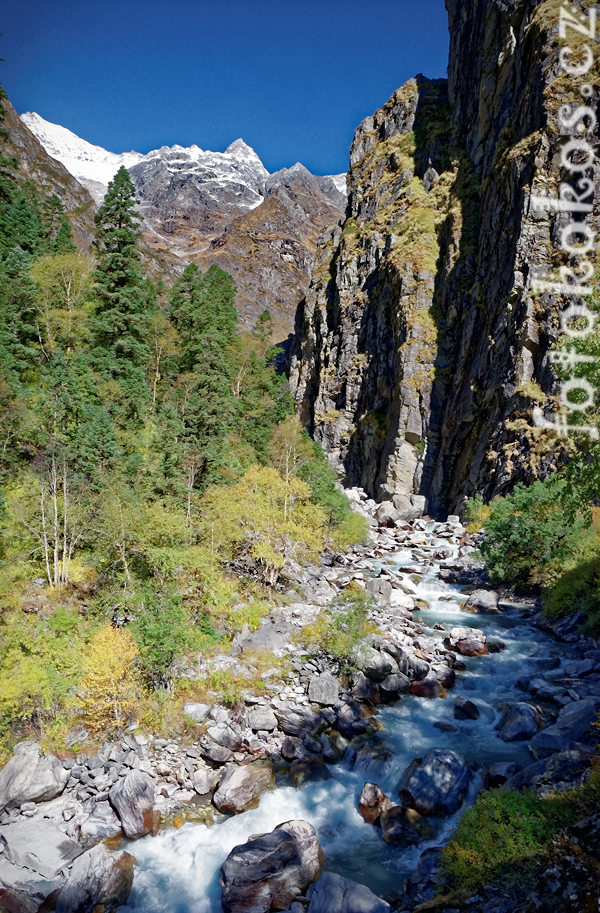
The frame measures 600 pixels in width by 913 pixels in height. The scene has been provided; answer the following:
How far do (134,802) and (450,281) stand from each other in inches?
2291

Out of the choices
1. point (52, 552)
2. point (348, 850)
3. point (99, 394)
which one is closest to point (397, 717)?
point (348, 850)

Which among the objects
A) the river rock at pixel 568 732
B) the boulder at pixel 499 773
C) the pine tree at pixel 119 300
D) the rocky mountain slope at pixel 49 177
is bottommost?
the boulder at pixel 499 773

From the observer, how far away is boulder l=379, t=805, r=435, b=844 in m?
11.1

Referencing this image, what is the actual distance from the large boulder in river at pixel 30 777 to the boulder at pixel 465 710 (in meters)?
12.3

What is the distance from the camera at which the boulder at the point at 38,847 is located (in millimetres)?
10531

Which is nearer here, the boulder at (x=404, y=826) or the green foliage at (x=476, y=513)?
the boulder at (x=404, y=826)

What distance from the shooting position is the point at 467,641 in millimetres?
20219

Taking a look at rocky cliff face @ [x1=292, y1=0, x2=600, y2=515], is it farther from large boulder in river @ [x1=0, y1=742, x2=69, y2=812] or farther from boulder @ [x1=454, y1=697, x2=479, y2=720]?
large boulder in river @ [x1=0, y1=742, x2=69, y2=812]

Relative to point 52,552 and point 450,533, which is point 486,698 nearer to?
point 52,552

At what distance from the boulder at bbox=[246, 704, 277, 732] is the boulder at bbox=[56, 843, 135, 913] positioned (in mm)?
5069

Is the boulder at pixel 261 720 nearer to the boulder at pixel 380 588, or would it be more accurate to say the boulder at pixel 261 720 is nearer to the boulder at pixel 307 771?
the boulder at pixel 307 771

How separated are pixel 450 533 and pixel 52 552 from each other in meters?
31.2

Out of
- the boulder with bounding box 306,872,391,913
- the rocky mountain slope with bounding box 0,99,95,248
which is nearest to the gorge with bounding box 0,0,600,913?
the boulder with bounding box 306,872,391,913

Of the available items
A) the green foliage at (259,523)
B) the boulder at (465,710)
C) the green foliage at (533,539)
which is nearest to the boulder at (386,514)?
the green foliage at (533,539)
